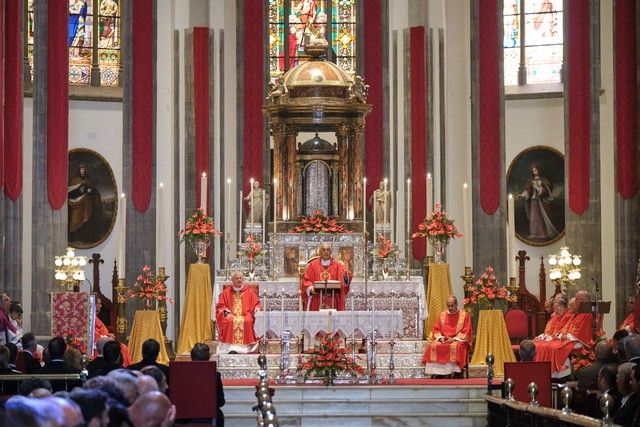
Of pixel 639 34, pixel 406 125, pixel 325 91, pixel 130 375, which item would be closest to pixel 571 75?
pixel 639 34

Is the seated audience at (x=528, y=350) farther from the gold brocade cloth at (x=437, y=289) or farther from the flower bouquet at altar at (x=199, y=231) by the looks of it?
the flower bouquet at altar at (x=199, y=231)

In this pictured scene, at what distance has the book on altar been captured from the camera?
60.0 feet

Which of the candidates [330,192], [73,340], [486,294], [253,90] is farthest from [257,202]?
[73,340]

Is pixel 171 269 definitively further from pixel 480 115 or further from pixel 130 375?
pixel 130 375

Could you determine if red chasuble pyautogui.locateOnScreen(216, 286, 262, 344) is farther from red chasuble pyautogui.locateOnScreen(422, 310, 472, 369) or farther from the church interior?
red chasuble pyautogui.locateOnScreen(422, 310, 472, 369)

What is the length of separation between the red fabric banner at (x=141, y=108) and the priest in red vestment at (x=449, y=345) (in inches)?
282

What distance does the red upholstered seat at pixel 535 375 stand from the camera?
12625 mm

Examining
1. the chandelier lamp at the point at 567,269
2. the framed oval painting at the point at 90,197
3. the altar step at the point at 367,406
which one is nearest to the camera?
the altar step at the point at 367,406

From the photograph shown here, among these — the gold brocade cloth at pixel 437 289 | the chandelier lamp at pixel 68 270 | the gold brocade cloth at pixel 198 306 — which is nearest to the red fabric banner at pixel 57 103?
the chandelier lamp at pixel 68 270

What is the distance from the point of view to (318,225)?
20.1 m

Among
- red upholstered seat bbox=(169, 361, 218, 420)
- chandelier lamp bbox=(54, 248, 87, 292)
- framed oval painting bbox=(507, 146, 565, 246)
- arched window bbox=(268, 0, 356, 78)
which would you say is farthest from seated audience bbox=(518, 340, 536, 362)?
arched window bbox=(268, 0, 356, 78)

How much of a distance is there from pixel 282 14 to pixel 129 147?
16.3ft

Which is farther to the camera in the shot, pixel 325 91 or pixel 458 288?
pixel 458 288

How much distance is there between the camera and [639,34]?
72.3 ft
